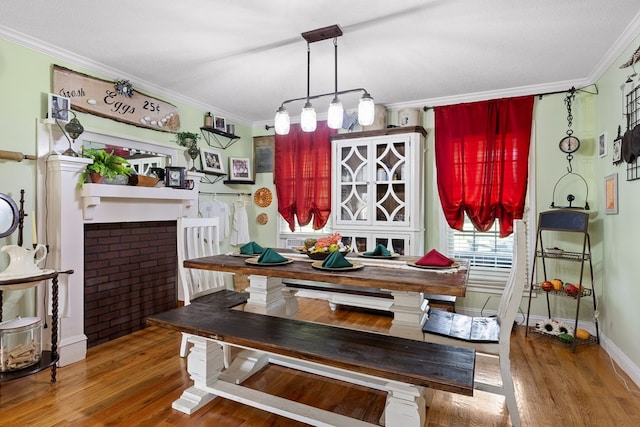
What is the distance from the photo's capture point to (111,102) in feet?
9.72

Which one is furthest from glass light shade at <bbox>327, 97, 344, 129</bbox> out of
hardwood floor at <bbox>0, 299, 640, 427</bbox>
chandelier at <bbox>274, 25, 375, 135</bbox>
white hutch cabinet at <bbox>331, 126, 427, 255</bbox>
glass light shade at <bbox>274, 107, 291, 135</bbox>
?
hardwood floor at <bbox>0, 299, 640, 427</bbox>

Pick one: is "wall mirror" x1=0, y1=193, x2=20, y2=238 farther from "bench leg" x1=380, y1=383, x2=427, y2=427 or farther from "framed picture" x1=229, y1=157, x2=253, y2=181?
"bench leg" x1=380, y1=383, x2=427, y2=427

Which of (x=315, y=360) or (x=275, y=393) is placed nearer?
(x=315, y=360)

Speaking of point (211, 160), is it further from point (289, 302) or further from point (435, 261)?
point (435, 261)

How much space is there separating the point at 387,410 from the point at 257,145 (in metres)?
3.83

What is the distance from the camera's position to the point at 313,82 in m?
3.27

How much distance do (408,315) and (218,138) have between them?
3.22 metres

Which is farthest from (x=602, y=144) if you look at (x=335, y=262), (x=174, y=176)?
(x=174, y=176)

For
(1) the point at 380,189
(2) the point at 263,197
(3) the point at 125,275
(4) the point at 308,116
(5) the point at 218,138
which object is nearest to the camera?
(4) the point at 308,116

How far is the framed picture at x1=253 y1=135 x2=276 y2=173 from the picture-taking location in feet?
15.2

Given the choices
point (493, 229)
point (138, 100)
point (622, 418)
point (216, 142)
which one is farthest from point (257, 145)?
point (622, 418)

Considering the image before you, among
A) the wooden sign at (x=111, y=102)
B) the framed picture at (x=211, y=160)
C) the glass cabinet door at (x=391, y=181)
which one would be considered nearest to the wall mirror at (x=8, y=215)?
the wooden sign at (x=111, y=102)

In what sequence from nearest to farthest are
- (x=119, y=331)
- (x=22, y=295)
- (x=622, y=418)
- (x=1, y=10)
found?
(x=622, y=418), (x=1, y=10), (x=22, y=295), (x=119, y=331)

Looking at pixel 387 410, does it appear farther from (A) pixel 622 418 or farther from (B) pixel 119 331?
(B) pixel 119 331
